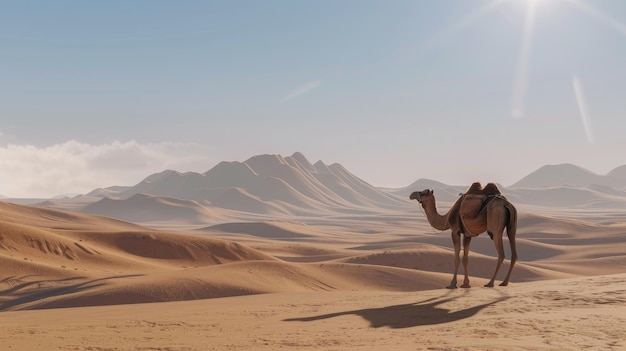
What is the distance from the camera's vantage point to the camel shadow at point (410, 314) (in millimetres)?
8914

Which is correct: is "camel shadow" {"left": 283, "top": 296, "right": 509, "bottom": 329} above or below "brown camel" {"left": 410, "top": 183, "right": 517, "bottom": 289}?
below

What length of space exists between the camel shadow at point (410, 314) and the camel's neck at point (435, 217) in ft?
12.2

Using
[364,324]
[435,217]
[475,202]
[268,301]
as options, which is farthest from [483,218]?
Answer: [364,324]

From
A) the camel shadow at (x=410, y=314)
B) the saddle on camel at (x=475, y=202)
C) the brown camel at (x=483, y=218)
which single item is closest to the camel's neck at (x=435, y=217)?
the brown camel at (x=483, y=218)

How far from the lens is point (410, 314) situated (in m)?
9.75

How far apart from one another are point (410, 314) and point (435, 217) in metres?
5.68

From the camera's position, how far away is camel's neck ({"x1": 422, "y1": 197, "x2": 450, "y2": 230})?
1464 centimetres

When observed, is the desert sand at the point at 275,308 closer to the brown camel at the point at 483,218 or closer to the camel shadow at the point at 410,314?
the camel shadow at the point at 410,314

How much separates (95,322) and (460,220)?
9.20 m

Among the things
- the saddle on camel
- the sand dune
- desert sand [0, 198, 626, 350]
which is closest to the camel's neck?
the saddle on camel

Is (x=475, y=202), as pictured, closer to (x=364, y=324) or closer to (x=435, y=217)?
(x=435, y=217)

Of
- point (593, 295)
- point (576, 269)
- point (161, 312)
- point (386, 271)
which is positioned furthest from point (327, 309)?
point (576, 269)

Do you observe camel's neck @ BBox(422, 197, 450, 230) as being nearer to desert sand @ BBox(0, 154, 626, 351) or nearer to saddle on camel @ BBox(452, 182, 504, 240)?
saddle on camel @ BBox(452, 182, 504, 240)

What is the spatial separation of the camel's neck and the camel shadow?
3.71m
